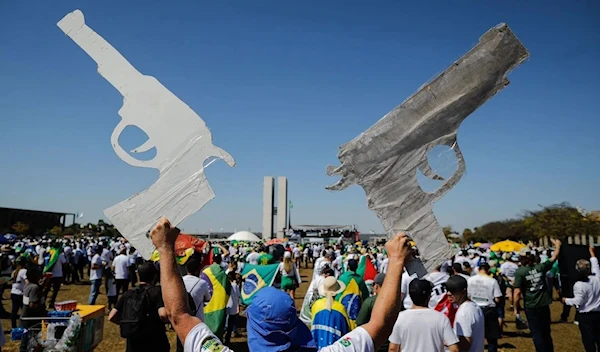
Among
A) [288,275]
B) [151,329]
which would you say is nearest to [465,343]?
[151,329]

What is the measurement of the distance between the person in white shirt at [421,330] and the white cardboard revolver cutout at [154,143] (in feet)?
7.34

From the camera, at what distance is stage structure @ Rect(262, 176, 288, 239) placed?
5294 cm

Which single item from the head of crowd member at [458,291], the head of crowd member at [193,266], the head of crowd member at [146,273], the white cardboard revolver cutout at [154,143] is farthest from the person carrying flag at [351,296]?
the white cardboard revolver cutout at [154,143]

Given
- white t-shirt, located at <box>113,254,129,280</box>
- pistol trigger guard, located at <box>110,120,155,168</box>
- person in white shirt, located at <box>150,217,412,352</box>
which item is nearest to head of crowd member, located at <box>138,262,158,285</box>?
pistol trigger guard, located at <box>110,120,155,168</box>

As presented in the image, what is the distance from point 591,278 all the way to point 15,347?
1065 centimetres

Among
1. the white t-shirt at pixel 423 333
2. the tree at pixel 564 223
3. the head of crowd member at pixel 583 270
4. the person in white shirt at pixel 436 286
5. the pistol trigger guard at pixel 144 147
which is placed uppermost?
the tree at pixel 564 223

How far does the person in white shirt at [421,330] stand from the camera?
3635 mm

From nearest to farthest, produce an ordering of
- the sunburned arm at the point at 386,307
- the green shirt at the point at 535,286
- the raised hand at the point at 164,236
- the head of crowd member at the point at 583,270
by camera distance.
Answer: the sunburned arm at the point at 386,307 → the raised hand at the point at 164,236 → the head of crowd member at the point at 583,270 → the green shirt at the point at 535,286

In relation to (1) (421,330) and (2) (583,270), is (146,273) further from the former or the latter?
(2) (583,270)

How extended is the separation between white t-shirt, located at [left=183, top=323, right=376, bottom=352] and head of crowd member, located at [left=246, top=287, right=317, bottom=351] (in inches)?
5.7

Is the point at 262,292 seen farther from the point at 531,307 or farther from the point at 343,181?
the point at 531,307

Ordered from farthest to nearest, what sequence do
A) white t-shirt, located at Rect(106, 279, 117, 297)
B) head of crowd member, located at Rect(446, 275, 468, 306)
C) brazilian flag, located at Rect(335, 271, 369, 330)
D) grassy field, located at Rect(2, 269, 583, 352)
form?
white t-shirt, located at Rect(106, 279, 117, 297), grassy field, located at Rect(2, 269, 583, 352), brazilian flag, located at Rect(335, 271, 369, 330), head of crowd member, located at Rect(446, 275, 468, 306)

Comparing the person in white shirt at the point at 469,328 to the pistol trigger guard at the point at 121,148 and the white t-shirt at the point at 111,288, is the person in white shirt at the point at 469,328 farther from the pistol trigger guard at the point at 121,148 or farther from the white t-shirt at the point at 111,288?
the white t-shirt at the point at 111,288

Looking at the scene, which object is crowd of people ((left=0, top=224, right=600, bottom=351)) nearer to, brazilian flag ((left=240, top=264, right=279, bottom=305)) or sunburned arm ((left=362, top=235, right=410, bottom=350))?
sunburned arm ((left=362, top=235, right=410, bottom=350))
